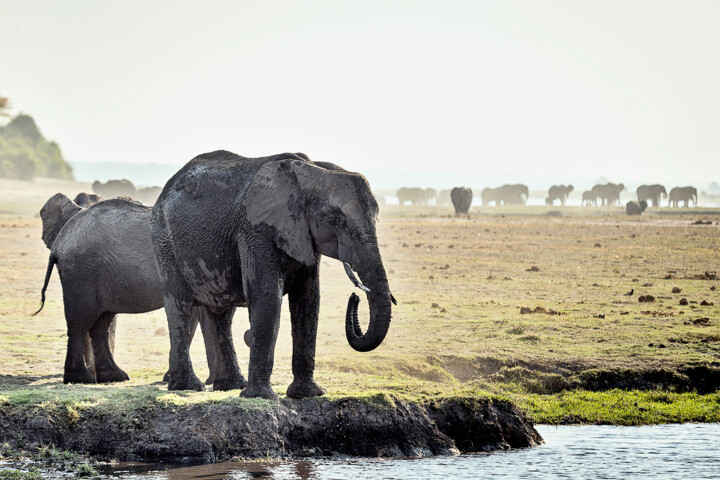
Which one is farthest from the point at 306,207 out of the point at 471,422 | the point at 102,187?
the point at 102,187

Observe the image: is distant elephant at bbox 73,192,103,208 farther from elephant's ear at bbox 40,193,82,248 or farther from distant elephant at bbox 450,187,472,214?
distant elephant at bbox 450,187,472,214

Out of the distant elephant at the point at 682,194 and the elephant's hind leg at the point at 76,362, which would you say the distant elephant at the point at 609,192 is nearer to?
the distant elephant at the point at 682,194

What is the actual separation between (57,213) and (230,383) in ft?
15.8

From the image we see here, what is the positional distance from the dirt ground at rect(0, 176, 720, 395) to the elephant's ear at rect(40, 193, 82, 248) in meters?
1.98

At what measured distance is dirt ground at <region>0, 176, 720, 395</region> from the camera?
606 inches

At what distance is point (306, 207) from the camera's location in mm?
10953

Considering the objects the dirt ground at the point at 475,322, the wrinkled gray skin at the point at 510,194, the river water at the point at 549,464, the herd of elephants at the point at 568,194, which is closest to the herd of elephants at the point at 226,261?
the dirt ground at the point at 475,322

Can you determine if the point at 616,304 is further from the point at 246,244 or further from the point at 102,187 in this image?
the point at 102,187

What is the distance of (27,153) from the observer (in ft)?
381

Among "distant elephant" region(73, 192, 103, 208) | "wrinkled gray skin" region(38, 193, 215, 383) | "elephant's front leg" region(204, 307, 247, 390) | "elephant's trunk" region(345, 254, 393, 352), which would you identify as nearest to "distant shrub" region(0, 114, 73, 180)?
"distant elephant" region(73, 192, 103, 208)

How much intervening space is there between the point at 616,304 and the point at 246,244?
13.0m

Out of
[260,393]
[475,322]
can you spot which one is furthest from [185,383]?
[475,322]

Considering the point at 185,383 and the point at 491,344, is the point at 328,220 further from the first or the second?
the point at 491,344

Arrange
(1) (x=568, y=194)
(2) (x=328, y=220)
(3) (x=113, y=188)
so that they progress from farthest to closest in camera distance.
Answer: (1) (x=568, y=194) < (3) (x=113, y=188) < (2) (x=328, y=220)
